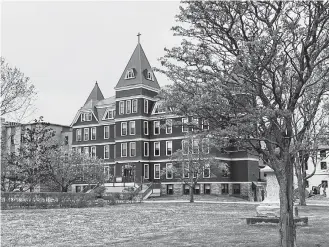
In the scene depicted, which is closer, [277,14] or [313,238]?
[277,14]

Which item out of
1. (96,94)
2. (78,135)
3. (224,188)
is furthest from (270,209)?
(96,94)

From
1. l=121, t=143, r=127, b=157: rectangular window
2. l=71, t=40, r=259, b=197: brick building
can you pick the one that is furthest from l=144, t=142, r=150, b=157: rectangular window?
l=121, t=143, r=127, b=157: rectangular window

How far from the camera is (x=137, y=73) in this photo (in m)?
57.7

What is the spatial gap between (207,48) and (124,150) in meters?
48.7

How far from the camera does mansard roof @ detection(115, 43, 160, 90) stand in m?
57.4

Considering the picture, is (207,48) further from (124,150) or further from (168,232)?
(124,150)

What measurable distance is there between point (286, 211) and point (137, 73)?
159 ft

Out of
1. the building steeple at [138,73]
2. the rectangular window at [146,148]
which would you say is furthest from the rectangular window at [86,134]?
the rectangular window at [146,148]

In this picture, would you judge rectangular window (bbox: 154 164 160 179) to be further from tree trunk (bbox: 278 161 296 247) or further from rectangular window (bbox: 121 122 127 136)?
tree trunk (bbox: 278 161 296 247)

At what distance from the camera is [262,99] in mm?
10562

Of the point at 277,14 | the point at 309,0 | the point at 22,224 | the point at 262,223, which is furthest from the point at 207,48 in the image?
the point at 22,224

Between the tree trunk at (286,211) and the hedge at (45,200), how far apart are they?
21.2 meters

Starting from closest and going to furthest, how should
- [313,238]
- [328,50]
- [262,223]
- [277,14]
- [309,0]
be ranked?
[309,0] < [277,14] < [328,50] < [313,238] < [262,223]

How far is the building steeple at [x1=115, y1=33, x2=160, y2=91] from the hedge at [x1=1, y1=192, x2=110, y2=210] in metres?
26.1
